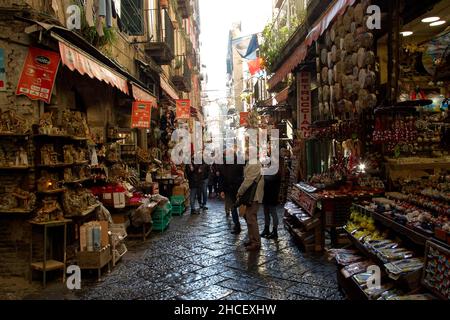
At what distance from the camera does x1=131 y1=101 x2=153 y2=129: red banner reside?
10867 mm

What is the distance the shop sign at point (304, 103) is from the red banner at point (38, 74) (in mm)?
7569

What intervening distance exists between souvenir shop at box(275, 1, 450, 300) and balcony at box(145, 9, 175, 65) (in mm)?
7251

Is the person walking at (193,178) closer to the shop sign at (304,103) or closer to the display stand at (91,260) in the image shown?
the shop sign at (304,103)

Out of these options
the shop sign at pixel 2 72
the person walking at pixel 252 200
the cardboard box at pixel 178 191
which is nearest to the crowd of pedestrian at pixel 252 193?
the person walking at pixel 252 200

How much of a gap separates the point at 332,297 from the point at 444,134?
3943mm

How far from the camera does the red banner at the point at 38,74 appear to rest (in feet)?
19.3

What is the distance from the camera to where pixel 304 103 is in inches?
477

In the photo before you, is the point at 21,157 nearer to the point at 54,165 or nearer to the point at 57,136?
the point at 54,165

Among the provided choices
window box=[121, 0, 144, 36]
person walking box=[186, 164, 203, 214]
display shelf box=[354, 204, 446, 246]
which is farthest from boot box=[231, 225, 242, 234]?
window box=[121, 0, 144, 36]

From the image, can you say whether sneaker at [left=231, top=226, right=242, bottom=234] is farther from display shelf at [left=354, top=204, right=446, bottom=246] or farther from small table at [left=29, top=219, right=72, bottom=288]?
display shelf at [left=354, top=204, right=446, bottom=246]

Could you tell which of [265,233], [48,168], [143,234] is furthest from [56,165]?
[265,233]

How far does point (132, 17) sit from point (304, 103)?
5.98 meters

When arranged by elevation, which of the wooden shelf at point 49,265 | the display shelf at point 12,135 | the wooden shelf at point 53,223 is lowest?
the wooden shelf at point 49,265
